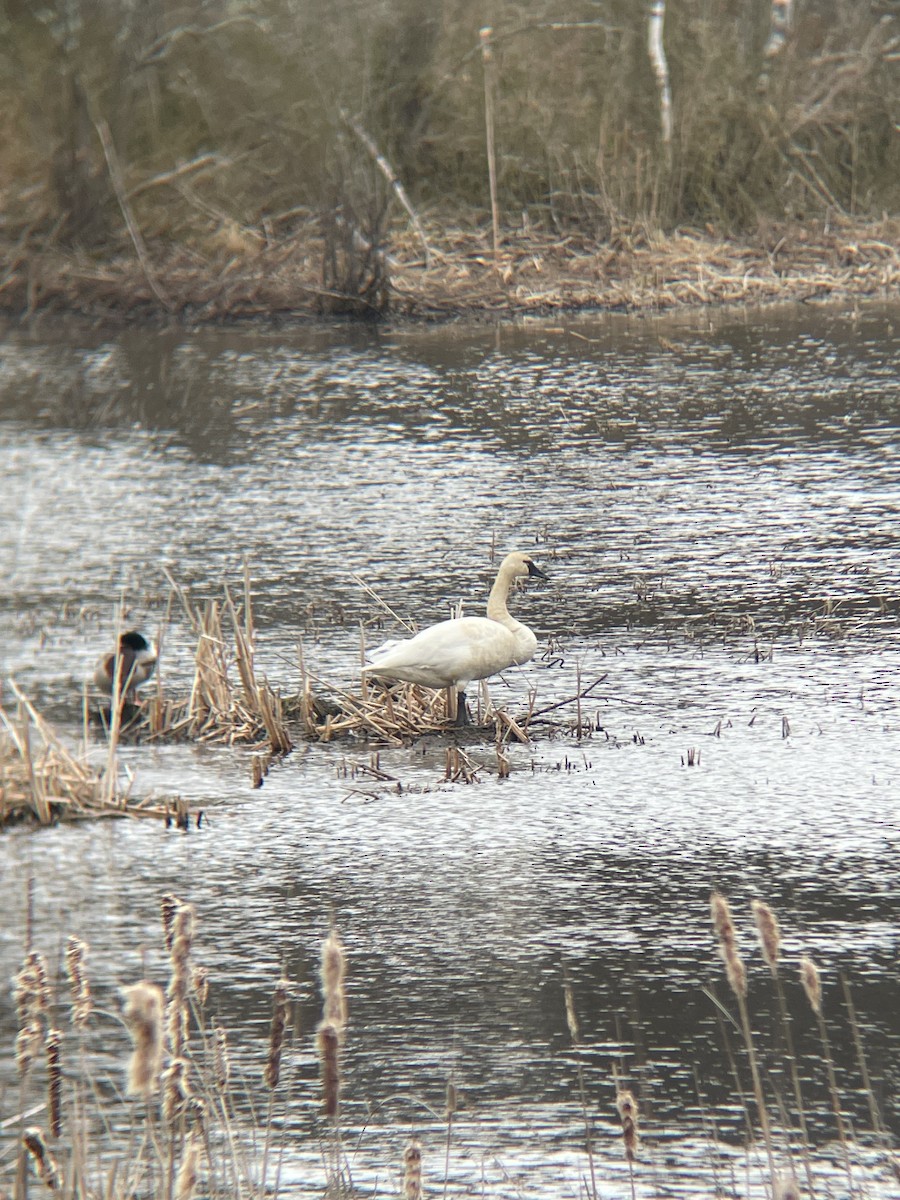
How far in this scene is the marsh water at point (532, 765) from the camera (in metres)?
4.04

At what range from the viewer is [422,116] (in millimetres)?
23094

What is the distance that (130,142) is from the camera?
77.0 feet

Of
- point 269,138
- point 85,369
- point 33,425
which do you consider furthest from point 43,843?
point 269,138

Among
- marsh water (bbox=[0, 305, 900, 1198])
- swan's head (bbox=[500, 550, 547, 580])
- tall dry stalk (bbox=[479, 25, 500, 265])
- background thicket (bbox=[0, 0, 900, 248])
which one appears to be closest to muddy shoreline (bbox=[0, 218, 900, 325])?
tall dry stalk (bbox=[479, 25, 500, 265])

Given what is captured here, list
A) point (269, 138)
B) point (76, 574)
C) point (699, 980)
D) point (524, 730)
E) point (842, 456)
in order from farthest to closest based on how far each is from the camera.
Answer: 1. point (269, 138)
2. point (842, 456)
3. point (76, 574)
4. point (524, 730)
5. point (699, 980)

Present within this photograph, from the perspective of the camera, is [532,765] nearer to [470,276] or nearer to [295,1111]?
[295,1111]

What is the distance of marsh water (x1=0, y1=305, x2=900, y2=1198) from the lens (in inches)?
159

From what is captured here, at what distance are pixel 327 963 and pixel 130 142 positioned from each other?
2235 centimetres

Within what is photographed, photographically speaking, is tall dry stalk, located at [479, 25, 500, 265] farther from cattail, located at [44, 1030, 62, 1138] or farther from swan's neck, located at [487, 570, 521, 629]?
cattail, located at [44, 1030, 62, 1138]

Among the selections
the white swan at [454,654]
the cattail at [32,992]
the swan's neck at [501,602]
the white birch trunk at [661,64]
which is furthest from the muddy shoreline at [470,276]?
the cattail at [32,992]

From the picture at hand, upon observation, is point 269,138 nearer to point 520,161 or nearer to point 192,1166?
point 520,161

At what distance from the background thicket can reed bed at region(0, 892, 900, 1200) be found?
1679 cm

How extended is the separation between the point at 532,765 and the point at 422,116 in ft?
59.2

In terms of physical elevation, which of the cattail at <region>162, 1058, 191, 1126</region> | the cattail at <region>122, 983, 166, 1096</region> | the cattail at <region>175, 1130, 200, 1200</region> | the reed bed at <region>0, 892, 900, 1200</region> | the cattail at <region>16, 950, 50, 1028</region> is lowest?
the reed bed at <region>0, 892, 900, 1200</region>
